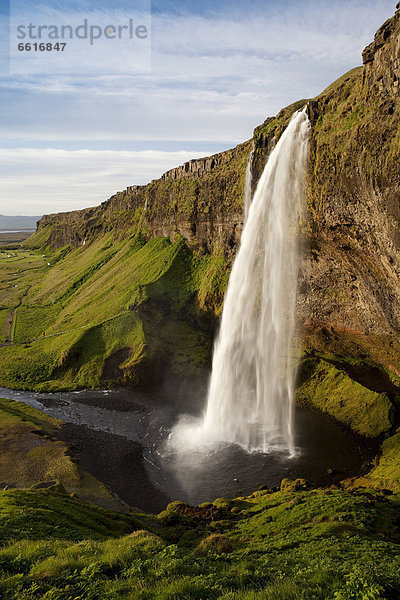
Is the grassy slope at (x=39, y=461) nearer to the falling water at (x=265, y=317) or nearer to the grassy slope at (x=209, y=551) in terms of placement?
the grassy slope at (x=209, y=551)

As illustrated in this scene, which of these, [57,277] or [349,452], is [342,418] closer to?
[349,452]

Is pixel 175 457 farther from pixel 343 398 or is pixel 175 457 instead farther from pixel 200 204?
pixel 200 204

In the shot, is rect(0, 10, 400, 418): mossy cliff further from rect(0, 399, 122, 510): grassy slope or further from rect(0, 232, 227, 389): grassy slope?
rect(0, 399, 122, 510): grassy slope

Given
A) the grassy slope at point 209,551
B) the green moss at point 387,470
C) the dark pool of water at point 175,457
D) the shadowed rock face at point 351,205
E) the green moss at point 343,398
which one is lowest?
the dark pool of water at point 175,457

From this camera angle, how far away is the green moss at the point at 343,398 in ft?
109

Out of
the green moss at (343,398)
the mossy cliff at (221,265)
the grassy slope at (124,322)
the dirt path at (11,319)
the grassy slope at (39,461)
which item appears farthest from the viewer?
the dirt path at (11,319)

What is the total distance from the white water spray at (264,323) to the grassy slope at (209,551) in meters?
13.8

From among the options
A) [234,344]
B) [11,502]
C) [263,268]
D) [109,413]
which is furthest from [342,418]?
[11,502]

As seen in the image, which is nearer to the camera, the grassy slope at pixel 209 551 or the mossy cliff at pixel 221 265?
the grassy slope at pixel 209 551

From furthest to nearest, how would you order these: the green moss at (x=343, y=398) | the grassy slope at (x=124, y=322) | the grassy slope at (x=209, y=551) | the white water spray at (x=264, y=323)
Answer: the grassy slope at (x=124, y=322) → the white water spray at (x=264, y=323) → the green moss at (x=343, y=398) → the grassy slope at (x=209, y=551)

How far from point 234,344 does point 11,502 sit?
3052 centimetres

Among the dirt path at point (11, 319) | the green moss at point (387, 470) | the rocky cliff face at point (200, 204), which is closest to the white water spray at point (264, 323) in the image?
the green moss at point (387, 470)

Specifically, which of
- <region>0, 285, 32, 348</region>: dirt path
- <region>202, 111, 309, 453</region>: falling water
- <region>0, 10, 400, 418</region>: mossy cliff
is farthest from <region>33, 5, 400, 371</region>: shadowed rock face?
<region>0, 285, 32, 348</region>: dirt path

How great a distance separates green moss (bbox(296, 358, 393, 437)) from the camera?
33.3 metres
